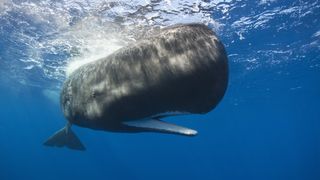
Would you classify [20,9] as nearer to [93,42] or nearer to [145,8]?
[93,42]

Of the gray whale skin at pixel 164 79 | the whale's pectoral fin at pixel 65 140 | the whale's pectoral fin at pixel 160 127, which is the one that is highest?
the gray whale skin at pixel 164 79

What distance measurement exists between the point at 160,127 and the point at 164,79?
52cm

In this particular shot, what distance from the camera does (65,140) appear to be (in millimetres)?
8898

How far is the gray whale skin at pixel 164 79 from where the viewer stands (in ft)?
9.59

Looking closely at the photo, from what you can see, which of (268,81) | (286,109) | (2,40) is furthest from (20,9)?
(286,109)

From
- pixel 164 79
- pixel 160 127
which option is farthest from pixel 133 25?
pixel 164 79

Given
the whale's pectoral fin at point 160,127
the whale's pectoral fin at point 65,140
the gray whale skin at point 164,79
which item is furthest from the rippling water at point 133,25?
the whale's pectoral fin at point 160,127

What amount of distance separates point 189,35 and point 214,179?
15701 centimetres

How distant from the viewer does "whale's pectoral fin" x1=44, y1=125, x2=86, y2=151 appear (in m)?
8.67

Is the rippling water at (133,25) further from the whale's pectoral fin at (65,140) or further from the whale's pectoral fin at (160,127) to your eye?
the whale's pectoral fin at (160,127)

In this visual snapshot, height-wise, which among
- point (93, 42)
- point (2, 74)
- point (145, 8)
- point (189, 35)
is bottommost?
point (2, 74)

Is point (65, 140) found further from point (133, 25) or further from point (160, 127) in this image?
point (133, 25)

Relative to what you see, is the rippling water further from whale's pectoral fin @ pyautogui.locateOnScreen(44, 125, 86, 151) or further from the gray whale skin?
the gray whale skin

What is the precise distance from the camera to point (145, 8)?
43.7 feet
